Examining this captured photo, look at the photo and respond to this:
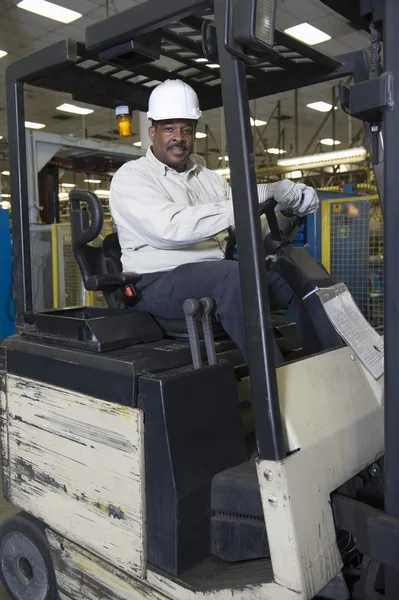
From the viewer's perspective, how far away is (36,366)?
7.32ft

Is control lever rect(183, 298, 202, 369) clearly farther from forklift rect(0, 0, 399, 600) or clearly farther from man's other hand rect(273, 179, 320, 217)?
man's other hand rect(273, 179, 320, 217)

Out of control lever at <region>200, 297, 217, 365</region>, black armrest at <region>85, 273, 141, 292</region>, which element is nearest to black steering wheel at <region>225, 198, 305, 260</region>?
control lever at <region>200, 297, 217, 365</region>

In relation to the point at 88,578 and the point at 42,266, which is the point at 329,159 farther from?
the point at 88,578

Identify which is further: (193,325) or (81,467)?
(81,467)

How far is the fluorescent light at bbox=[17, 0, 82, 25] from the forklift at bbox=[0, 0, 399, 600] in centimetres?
759

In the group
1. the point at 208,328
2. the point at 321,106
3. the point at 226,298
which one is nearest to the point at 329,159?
the point at 321,106

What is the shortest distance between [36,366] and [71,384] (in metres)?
0.26

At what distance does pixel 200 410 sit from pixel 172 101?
131 centimetres

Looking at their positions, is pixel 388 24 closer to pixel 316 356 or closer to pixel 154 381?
pixel 316 356

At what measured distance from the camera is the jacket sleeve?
1938mm

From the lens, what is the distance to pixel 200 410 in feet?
5.86

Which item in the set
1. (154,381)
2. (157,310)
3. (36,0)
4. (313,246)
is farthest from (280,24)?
(154,381)

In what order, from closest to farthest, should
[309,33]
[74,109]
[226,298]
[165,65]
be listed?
[226,298]
[165,65]
[309,33]
[74,109]

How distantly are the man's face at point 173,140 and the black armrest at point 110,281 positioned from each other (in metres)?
0.58
